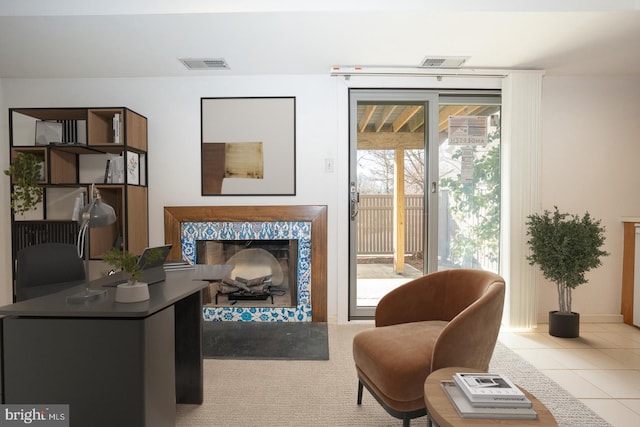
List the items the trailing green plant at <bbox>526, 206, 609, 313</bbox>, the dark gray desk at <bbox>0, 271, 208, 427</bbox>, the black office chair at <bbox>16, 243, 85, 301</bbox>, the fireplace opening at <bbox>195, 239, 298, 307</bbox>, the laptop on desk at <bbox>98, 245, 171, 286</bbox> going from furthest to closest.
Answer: the fireplace opening at <bbox>195, 239, 298, 307</bbox>
the trailing green plant at <bbox>526, 206, 609, 313</bbox>
the black office chair at <bbox>16, 243, 85, 301</bbox>
the laptop on desk at <bbox>98, 245, 171, 286</bbox>
the dark gray desk at <bbox>0, 271, 208, 427</bbox>

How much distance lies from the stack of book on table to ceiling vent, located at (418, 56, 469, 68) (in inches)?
113

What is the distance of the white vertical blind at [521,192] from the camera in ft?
12.4

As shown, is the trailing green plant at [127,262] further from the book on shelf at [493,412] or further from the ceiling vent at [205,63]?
the ceiling vent at [205,63]

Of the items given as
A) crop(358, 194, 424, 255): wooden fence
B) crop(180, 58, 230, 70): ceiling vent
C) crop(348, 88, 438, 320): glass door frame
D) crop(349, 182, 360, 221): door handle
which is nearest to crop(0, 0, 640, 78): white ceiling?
crop(180, 58, 230, 70): ceiling vent

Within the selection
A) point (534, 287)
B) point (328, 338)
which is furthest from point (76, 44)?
point (534, 287)

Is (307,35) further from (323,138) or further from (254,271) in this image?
(254,271)

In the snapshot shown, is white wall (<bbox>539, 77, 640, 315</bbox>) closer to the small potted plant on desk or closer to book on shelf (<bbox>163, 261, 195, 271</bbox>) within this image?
book on shelf (<bbox>163, 261, 195, 271</bbox>)

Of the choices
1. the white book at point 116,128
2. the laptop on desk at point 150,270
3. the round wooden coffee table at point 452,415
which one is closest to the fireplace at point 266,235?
the white book at point 116,128

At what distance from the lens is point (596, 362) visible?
9.89ft

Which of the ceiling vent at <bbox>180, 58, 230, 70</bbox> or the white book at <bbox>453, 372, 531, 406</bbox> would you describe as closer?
the white book at <bbox>453, 372, 531, 406</bbox>

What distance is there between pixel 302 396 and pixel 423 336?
907 mm

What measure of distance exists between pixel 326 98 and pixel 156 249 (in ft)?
8.12

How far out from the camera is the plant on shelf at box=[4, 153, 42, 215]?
349 centimetres

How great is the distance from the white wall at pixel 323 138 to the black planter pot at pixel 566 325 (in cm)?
44
